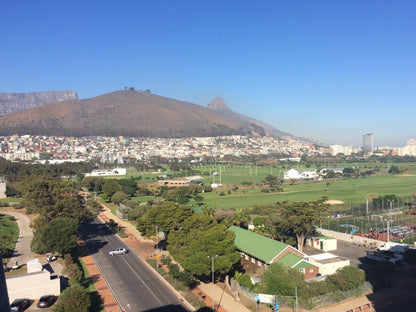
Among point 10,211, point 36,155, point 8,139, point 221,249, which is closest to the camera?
point 221,249

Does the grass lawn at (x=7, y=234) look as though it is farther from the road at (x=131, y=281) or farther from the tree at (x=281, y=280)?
the tree at (x=281, y=280)

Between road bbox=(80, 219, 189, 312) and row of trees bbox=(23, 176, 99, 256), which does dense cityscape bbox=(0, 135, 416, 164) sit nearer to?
row of trees bbox=(23, 176, 99, 256)

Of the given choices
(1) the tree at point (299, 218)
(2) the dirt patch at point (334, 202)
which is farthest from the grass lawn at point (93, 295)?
(2) the dirt patch at point (334, 202)

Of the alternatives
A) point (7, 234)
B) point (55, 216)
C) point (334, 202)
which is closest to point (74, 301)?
point (55, 216)

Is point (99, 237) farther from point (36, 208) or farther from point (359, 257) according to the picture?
point (359, 257)

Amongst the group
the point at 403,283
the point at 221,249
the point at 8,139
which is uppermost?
the point at 8,139

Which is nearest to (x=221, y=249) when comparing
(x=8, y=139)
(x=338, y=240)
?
(x=338, y=240)

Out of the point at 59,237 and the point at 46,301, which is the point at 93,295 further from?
the point at 59,237
